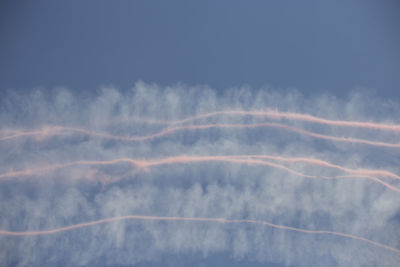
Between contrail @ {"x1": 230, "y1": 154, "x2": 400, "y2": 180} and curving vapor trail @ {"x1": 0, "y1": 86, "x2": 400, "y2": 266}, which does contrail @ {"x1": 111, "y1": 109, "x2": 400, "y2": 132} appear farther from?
contrail @ {"x1": 230, "y1": 154, "x2": 400, "y2": 180}

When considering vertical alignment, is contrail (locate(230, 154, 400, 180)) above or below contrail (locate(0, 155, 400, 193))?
above

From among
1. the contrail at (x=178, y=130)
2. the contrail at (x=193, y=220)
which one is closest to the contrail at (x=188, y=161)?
the contrail at (x=178, y=130)

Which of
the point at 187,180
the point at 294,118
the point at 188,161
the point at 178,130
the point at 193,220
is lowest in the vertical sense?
the point at 193,220

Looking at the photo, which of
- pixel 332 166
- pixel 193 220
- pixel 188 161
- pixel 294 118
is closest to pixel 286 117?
pixel 294 118

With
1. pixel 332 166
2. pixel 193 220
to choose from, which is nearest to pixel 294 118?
pixel 332 166

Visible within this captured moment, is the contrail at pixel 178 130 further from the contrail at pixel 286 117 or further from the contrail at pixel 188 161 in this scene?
the contrail at pixel 188 161

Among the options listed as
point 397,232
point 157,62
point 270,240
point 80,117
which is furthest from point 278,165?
point 80,117

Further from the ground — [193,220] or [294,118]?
[294,118]

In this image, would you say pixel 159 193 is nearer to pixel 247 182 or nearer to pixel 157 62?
pixel 247 182

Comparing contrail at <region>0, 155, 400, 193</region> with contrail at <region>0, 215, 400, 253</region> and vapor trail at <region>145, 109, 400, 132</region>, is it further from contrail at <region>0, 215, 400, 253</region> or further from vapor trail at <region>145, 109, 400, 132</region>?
contrail at <region>0, 215, 400, 253</region>

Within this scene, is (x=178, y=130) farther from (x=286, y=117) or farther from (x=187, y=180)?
(x=286, y=117)

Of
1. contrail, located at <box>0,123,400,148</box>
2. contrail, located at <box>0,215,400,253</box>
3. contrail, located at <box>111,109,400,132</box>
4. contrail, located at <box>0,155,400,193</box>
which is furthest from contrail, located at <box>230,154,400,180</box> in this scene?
contrail, located at <box>0,215,400,253</box>

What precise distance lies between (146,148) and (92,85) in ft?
2.39

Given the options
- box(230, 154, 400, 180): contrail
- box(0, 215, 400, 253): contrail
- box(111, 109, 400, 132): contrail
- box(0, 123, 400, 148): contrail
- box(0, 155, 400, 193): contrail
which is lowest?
box(0, 215, 400, 253): contrail
